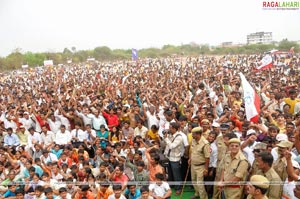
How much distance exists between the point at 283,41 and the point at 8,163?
61981 mm

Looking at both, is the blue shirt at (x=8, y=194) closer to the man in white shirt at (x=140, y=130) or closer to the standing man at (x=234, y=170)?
the man in white shirt at (x=140, y=130)

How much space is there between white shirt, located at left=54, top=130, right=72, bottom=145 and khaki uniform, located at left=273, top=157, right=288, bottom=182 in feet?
14.4

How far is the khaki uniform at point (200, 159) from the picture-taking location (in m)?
4.70

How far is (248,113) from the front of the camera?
5680 mm

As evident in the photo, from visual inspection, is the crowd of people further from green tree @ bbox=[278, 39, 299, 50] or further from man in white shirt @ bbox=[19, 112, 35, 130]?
green tree @ bbox=[278, 39, 299, 50]

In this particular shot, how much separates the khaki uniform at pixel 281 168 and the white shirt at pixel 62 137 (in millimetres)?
4379

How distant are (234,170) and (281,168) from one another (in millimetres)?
541

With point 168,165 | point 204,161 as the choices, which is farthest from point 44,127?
point 204,161

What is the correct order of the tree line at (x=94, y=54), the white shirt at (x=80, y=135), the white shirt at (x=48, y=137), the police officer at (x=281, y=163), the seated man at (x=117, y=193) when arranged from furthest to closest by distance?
the tree line at (x=94, y=54), the white shirt at (x=48, y=137), the white shirt at (x=80, y=135), the seated man at (x=117, y=193), the police officer at (x=281, y=163)

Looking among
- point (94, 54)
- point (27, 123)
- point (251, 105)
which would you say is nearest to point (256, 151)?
point (251, 105)

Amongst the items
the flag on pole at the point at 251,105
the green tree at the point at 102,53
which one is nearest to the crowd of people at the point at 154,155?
the flag on pole at the point at 251,105

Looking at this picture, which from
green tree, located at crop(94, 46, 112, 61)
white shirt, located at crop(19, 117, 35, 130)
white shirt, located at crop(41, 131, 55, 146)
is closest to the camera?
white shirt, located at crop(41, 131, 55, 146)

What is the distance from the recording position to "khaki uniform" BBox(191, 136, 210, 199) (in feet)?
15.4

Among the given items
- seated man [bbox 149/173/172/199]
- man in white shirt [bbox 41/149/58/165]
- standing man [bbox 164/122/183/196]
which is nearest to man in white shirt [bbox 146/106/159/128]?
standing man [bbox 164/122/183/196]
